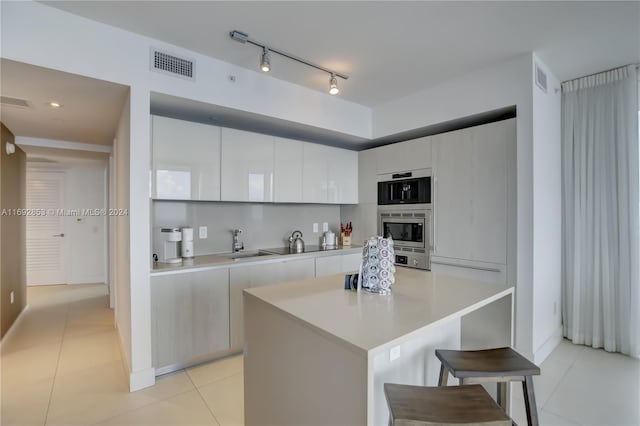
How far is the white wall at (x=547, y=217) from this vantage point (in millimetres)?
2592

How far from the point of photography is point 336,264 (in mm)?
3584

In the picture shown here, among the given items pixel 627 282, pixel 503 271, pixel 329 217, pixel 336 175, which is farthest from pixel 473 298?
pixel 329 217

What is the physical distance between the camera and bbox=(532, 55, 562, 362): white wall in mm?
2592

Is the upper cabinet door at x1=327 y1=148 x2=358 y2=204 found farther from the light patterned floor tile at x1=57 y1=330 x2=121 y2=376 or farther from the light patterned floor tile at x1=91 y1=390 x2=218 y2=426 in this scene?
the light patterned floor tile at x1=57 y1=330 x2=121 y2=376

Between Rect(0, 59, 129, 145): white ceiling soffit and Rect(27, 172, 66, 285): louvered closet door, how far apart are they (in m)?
2.44

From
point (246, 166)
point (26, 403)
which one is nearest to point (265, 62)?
point (246, 166)

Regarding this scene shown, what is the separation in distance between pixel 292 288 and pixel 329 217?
262 centimetres

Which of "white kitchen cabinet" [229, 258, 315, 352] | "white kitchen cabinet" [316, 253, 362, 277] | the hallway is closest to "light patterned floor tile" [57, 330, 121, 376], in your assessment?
the hallway

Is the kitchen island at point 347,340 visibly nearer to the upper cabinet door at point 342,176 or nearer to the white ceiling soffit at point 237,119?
the white ceiling soffit at point 237,119

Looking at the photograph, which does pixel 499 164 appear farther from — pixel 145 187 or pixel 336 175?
pixel 145 187

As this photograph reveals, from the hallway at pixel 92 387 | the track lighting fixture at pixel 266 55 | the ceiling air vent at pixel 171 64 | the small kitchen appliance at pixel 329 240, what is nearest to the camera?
the hallway at pixel 92 387

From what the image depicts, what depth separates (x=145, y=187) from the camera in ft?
7.69

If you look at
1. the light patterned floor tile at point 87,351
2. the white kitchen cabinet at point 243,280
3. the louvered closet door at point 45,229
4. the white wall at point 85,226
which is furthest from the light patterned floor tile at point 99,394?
the louvered closet door at point 45,229

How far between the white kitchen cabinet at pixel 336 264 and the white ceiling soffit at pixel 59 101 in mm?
2375
